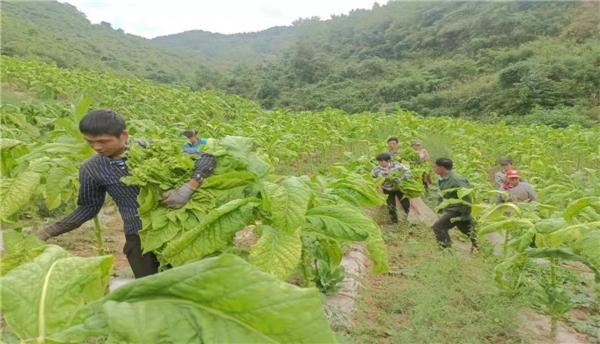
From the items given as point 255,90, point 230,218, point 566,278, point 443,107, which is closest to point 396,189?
point 566,278

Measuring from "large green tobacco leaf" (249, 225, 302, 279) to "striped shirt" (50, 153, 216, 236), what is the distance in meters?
1.20

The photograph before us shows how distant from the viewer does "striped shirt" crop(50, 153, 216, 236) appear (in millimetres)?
2584

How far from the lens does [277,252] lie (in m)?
1.64

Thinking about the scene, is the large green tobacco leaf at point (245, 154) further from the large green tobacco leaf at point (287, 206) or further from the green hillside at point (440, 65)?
the green hillside at point (440, 65)

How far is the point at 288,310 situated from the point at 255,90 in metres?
44.4

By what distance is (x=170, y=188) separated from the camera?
1942 millimetres

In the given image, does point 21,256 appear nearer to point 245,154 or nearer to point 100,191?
point 245,154

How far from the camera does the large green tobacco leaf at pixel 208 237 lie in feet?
5.26

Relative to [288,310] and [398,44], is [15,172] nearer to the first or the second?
[288,310]

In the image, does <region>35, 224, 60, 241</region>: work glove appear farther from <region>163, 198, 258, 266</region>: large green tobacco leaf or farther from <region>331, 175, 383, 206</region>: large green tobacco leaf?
<region>331, 175, 383, 206</region>: large green tobacco leaf

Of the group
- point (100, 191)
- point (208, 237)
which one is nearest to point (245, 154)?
point (208, 237)

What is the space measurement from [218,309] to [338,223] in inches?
39.6

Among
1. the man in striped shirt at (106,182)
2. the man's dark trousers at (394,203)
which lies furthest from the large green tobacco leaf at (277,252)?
the man's dark trousers at (394,203)

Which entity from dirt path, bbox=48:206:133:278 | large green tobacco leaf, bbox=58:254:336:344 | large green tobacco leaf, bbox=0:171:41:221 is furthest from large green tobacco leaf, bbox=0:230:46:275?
dirt path, bbox=48:206:133:278
